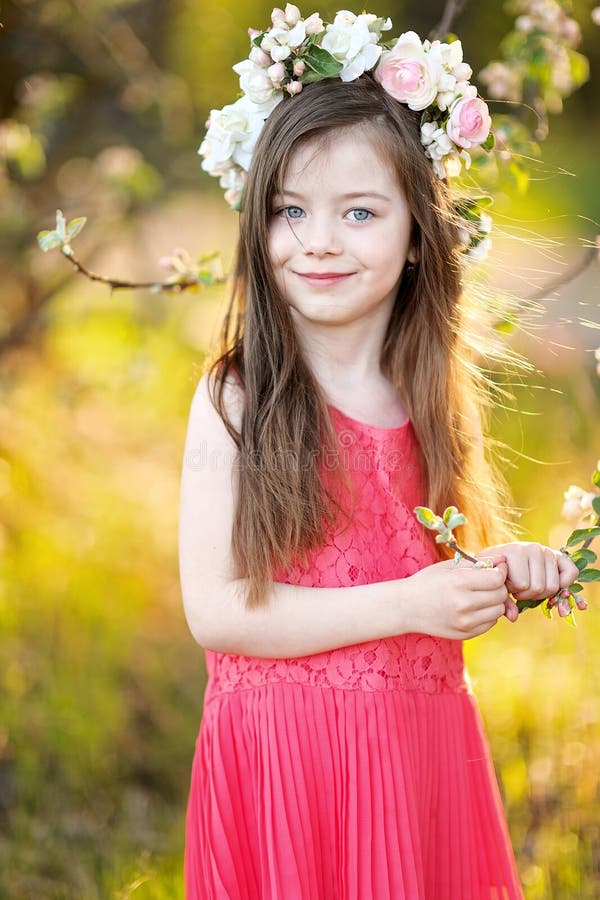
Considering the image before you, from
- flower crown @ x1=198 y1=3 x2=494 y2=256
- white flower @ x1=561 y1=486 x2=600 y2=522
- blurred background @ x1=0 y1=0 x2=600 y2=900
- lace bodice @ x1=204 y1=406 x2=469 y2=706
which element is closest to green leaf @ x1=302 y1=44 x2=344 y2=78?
flower crown @ x1=198 y1=3 x2=494 y2=256

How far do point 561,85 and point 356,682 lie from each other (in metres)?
1.45

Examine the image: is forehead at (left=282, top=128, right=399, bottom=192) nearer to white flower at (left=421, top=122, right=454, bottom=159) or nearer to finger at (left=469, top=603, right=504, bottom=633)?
white flower at (left=421, top=122, right=454, bottom=159)

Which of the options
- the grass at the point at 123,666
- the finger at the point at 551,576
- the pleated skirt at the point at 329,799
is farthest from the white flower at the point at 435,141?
the pleated skirt at the point at 329,799

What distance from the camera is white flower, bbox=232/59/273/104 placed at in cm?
163

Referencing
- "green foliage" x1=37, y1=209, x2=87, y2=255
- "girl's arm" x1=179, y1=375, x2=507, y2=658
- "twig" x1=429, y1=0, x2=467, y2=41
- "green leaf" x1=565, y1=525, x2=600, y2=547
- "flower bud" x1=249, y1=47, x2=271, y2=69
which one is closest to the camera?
"green leaf" x1=565, y1=525, x2=600, y2=547

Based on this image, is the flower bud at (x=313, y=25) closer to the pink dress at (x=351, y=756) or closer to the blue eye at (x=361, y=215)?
the blue eye at (x=361, y=215)

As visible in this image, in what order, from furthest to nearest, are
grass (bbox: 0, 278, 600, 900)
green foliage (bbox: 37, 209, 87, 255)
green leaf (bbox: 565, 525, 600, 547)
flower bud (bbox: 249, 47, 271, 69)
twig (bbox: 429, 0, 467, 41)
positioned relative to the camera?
grass (bbox: 0, 278, 600, 900) → twig (bbox: 429, 0, 467, 41) → green foliage (bbox: 37, 209, 87, 255) → flower bud (bbox: 249, 47, 271, 69) → green leaf (bbox: 565, 525, 600, 547)

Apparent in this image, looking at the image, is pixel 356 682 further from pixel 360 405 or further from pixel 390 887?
pixel 360 405

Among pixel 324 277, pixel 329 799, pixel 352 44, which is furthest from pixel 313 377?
pixel 329 799

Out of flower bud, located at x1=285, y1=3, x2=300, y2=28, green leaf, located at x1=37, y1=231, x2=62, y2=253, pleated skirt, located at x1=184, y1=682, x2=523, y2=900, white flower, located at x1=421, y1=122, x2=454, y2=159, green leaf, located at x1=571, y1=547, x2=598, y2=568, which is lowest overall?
pleated skirt, located at x1=184, y1=682, x2=523, y2=900

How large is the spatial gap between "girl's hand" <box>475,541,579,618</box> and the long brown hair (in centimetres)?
25

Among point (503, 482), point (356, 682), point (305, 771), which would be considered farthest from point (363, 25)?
point (305, 771)

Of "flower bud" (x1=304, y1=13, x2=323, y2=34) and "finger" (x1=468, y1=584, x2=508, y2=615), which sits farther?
"flower bud" (x1=304, y1=13, x2=323, y2=34)

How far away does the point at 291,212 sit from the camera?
1.63m
